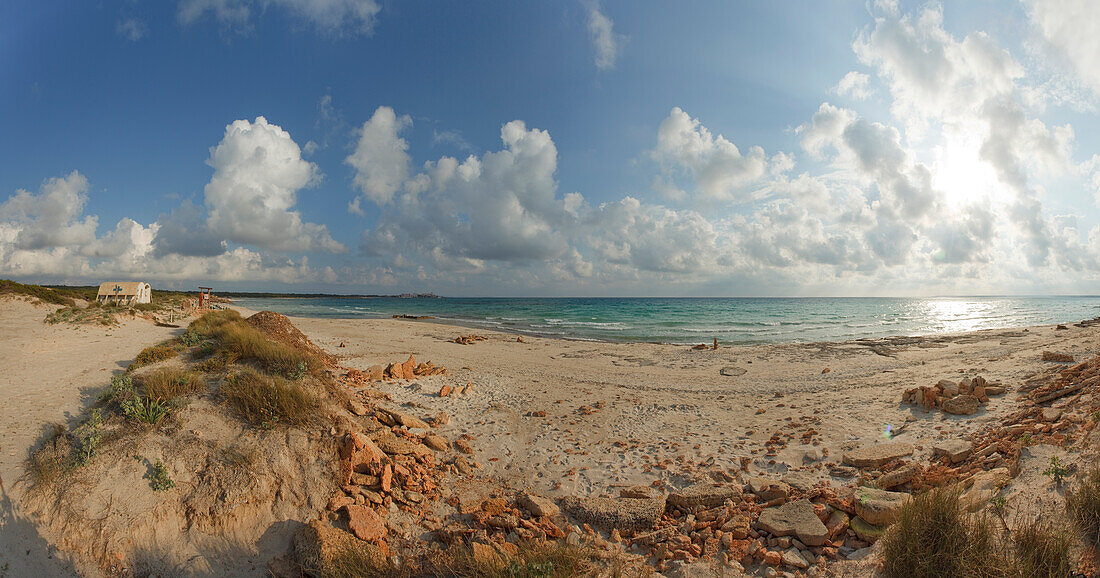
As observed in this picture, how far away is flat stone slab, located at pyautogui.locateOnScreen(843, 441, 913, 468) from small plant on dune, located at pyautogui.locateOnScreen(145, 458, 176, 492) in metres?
9.78

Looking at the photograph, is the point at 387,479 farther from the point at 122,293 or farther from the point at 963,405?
the point at 122,293

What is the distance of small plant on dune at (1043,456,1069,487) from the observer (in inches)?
160

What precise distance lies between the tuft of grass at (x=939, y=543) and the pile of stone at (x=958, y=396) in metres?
6.31

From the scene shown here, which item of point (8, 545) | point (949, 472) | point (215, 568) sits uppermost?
point (949, 472)

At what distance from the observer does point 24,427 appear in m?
5.83

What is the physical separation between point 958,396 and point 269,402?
13.1 meters

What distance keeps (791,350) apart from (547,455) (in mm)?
17286

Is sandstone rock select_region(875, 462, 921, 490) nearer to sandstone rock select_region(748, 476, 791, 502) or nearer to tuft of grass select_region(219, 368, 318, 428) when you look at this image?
sandstone rock select_region(748, 476, 791, 502)

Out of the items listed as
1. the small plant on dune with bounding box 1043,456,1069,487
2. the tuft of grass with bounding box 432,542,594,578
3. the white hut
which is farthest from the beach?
the white hut

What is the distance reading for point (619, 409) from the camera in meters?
10.3

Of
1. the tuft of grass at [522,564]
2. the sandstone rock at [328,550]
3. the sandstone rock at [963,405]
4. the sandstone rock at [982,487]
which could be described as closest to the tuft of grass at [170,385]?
the sandstone rock at [328,550]

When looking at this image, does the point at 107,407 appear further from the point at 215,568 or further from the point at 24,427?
the point at 215,568

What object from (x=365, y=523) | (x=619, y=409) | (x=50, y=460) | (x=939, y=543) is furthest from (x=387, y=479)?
(x=619, y=409)

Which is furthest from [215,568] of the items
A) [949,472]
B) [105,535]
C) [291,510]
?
[949,472]
